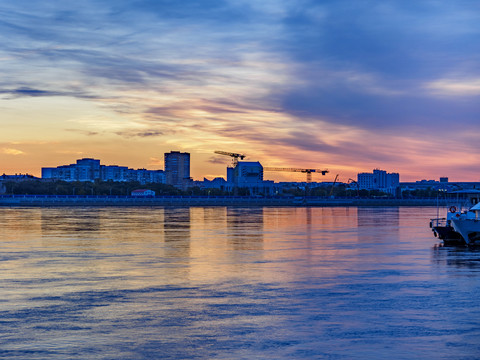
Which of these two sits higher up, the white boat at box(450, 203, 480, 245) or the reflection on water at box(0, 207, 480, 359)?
the white boat at box(450, 203, 480, 245)

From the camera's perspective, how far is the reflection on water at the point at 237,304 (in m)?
20.1

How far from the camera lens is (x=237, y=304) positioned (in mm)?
27125

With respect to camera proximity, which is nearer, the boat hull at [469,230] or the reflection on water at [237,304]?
the reflection on water at [237,304]

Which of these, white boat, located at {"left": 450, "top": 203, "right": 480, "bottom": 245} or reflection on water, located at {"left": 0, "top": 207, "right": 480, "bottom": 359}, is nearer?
reflection on water, located at {"left": 0, "top": 207, "right": 480, "bottom": 359}

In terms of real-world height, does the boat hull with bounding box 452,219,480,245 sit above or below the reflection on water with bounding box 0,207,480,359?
above

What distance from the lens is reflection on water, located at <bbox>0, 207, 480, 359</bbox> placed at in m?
20.1

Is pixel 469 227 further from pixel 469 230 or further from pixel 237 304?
pixel 237 304

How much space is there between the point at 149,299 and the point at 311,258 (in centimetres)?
1976

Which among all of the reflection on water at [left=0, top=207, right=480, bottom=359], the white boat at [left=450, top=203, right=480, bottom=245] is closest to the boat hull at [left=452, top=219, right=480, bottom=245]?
the white boat at [left=450, top=203, right=480, bottom=245]

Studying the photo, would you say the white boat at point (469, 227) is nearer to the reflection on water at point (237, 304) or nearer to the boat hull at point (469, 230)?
the boat hull at point (469, 230)

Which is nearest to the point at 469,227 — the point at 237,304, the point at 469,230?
the point at 469,230

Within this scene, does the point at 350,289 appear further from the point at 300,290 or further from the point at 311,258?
the point at 311,258

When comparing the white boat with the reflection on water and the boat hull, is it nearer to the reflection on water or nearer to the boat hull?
the boat hull

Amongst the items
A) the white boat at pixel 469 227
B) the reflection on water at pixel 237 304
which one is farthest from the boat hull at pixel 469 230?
the reflection on water at pixel 237 304
